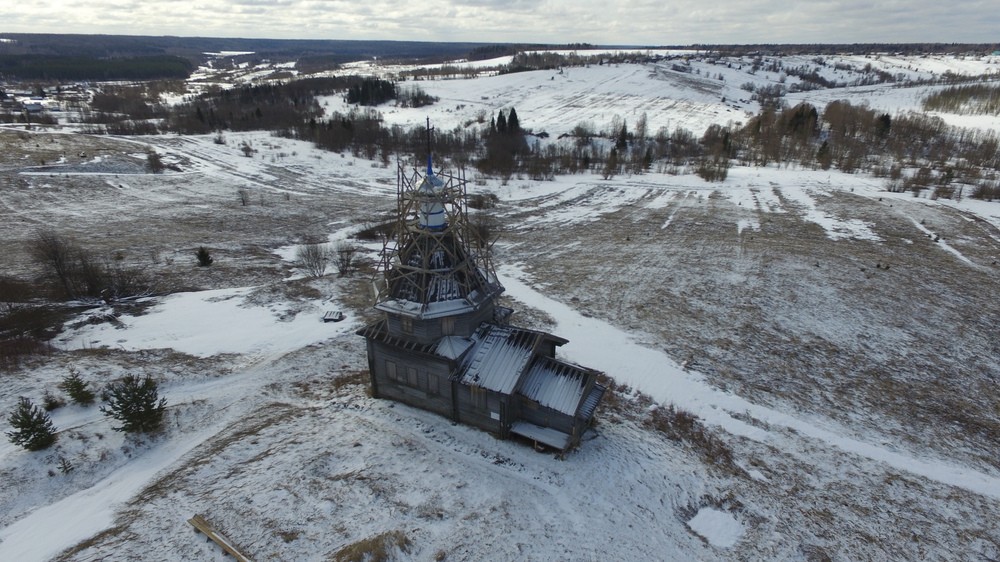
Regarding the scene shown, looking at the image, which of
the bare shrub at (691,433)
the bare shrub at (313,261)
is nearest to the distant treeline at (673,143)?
the bare shrub at (313,261)

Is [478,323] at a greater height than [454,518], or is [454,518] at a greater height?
[478,323]

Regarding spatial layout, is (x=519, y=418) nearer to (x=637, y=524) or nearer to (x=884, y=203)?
(x=637, y=524)

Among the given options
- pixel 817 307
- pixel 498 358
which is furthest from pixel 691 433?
pixel 817 307

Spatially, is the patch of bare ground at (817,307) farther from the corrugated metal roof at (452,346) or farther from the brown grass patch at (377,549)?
the brown grass patch at (377,549)

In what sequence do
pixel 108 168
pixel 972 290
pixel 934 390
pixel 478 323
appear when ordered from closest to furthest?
pixel 478 323 < pixel 934 390 < pixel 972 290 < pixel 108 168

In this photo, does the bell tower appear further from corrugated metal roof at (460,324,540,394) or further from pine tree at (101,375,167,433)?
pine tree at (101,375,167,433)

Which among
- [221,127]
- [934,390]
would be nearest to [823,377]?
[934,390]
